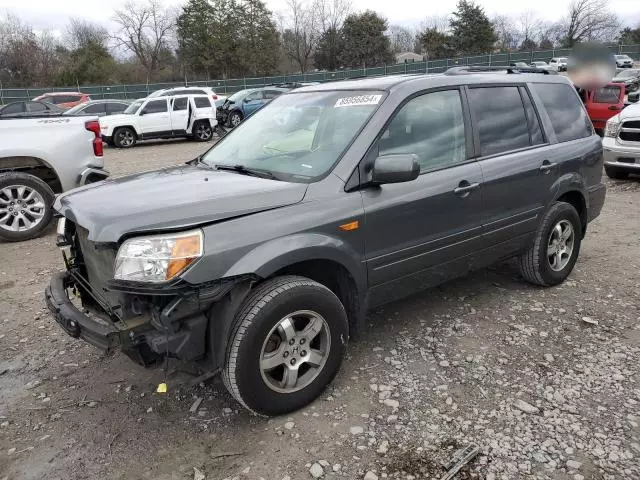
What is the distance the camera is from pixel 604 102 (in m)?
13.1

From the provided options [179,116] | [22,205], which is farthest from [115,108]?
[22,205]

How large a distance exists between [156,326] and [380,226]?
140 cm

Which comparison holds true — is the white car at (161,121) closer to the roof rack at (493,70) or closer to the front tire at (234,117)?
the front tire at (234,117)

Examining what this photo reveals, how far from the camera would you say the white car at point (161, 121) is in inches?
686

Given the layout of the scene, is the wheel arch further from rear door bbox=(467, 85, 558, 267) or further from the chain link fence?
the chain link fence

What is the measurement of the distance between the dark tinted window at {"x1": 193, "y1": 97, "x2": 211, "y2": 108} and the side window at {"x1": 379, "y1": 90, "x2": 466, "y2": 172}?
16.1 metres

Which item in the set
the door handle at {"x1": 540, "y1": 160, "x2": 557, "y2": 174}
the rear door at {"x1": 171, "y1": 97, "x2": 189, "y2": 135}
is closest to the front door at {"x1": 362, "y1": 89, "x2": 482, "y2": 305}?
the door handle at {"x1": 540, "y1": 160, "x2": 557, "y2": 174}

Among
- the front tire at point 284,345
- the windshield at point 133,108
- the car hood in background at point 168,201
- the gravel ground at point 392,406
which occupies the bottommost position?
the gravel ground at point 392,406

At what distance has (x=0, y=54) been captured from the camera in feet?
176

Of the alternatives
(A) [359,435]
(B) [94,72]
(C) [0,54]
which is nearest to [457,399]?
(A) [359,435]

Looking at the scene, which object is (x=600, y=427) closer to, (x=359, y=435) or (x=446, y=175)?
(x=359, y=435)

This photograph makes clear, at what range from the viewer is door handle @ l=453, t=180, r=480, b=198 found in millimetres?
3531

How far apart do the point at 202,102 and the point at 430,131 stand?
16593 mm

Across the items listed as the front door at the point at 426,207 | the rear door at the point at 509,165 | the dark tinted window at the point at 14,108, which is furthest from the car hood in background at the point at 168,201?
the dark tinted window at the point at 14,108
